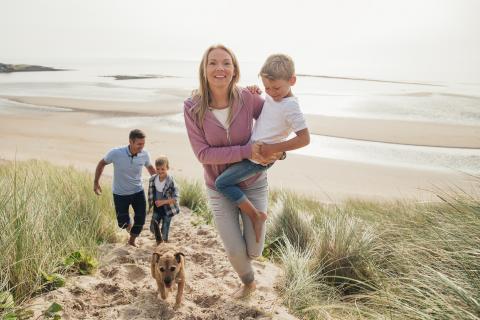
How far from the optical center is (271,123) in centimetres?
375

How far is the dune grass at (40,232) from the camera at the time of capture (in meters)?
3.56

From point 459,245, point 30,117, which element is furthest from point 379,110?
point 459,245

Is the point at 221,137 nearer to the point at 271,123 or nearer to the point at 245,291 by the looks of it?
the point at 271,123

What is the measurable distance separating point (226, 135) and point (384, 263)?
2.12 meters

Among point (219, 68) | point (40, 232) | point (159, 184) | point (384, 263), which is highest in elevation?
point (219, 68)

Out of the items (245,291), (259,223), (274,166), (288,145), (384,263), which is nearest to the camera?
(288,145)

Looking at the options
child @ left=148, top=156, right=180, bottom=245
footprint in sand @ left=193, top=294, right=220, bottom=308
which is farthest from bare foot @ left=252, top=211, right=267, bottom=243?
child @ left=148, top=156, right=180, bottom=245

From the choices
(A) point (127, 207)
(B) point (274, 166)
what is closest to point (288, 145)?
(A) point (127, 207)

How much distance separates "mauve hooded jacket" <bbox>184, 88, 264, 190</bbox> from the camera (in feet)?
A: 12.1

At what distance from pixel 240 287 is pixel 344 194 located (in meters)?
7.21

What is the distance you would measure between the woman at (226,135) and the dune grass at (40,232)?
1.55m

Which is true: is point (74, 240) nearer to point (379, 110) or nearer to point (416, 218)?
point (416, 218)

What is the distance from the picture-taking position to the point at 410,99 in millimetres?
33375

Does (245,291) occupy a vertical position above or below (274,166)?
above
